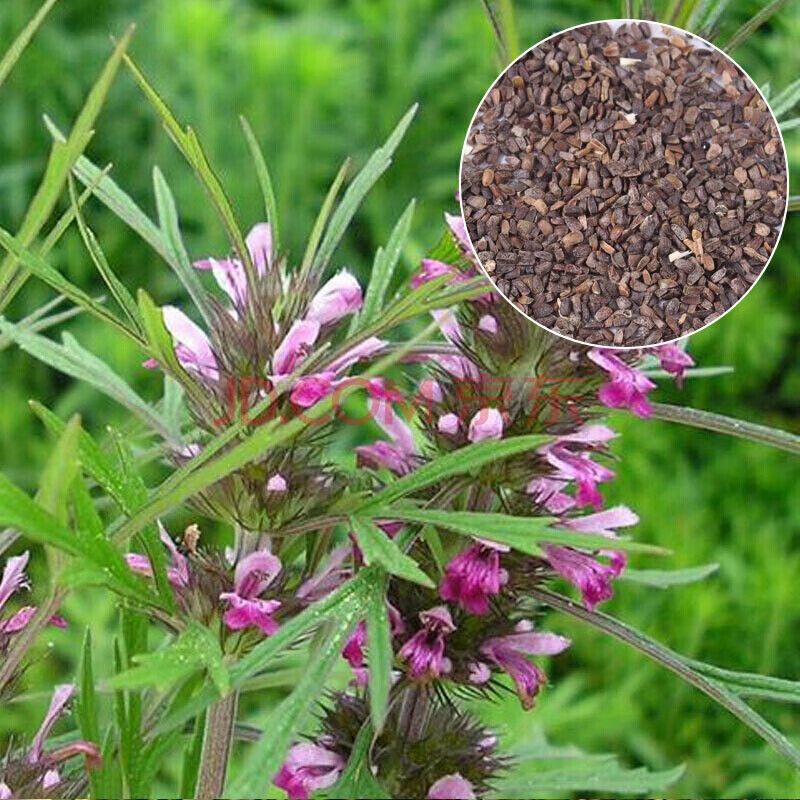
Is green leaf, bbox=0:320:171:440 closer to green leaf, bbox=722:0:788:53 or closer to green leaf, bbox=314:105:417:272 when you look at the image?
green leaf, bbox=314:105:417:272

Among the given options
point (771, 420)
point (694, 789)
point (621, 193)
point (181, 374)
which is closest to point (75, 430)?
point (181, 374)

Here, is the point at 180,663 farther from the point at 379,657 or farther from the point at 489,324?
the point at 489,324

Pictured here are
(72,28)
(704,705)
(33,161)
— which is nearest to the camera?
(704,705)

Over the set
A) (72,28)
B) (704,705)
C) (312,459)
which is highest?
(312,459)

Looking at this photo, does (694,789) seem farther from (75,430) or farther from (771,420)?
(75,430)

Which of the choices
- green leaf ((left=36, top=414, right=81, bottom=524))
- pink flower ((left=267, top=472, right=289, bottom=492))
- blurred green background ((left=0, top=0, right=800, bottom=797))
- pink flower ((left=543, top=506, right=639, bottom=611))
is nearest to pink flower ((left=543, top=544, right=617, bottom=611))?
pink flower ((left=543, top=506, right=639, bottom=611))

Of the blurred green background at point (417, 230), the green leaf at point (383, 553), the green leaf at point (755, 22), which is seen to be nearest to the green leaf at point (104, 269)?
the green leaf at point (383, 553)

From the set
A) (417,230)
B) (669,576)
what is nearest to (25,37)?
(669,576)
